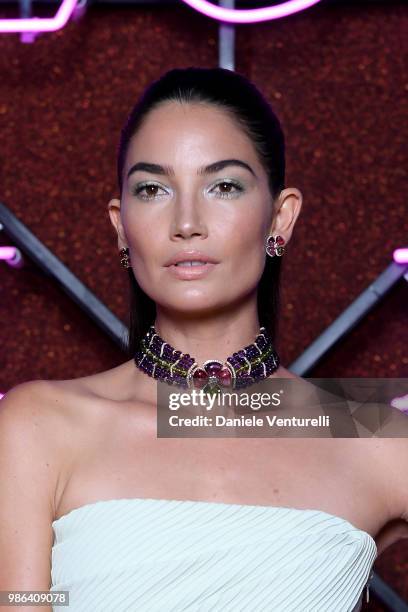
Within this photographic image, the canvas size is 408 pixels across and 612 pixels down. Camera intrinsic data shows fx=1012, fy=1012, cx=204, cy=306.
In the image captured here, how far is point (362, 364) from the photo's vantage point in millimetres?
2291

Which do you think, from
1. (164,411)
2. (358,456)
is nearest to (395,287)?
(358,456)

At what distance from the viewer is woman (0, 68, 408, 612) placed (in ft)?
4.59

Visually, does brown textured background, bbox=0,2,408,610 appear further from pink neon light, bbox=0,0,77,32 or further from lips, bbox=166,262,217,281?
lips, bbox=166,262,217,281

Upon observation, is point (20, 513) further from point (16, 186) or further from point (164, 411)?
point (16, 186)

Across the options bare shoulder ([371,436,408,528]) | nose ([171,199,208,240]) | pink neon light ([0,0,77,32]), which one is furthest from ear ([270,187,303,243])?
pink neon light ([0,0,77,32])

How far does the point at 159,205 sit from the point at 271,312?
329 mm

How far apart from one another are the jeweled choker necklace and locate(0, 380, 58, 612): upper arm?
19 cm

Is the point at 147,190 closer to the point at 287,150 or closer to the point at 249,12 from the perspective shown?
the point at 249,12

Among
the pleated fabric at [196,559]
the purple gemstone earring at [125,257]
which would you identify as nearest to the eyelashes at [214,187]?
the purple gemstone earring at [125,257]

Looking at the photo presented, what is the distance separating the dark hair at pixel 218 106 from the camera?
5.31ft

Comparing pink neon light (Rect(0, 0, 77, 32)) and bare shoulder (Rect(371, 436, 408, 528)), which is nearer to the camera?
bare shoulder (Rect(371, 436, 408, 528))

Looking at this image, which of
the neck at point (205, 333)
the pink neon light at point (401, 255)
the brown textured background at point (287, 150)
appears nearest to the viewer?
the neck at point (205, 333)

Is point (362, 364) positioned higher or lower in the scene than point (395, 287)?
lower

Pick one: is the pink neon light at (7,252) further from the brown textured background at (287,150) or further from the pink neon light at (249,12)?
the pink neon light at (249,12)
